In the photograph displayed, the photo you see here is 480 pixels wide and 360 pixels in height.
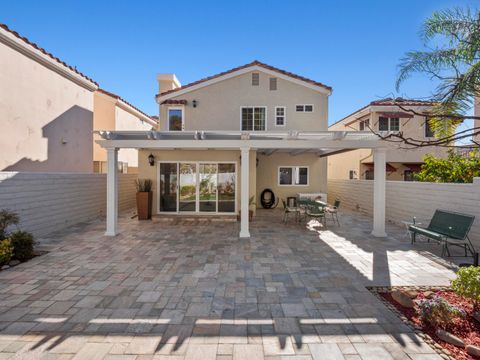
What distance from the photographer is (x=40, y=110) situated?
981 centimetres

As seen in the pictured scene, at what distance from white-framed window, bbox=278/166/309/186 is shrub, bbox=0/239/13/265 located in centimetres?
1268

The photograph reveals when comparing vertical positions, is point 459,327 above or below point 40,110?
below

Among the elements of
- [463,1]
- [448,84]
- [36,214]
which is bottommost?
[36,214]

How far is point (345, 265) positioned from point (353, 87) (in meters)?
9.23

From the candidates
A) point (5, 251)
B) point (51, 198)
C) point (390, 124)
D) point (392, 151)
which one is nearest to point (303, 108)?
point (390, 124)

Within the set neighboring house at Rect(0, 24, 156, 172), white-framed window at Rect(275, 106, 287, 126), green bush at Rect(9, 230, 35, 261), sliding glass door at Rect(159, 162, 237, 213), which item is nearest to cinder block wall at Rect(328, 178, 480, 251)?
white-framed window at Rect(275, 106, 287, 126)

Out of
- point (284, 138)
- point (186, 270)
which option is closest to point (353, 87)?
point (284, 138)

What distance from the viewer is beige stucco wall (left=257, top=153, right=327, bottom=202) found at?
15.5 meters

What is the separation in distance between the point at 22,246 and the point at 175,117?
9.69m

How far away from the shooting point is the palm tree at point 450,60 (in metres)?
3.36

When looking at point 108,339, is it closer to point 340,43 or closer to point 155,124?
point 340,43

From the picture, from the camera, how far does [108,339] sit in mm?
3373

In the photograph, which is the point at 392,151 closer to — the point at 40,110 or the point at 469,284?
the point at 469,284

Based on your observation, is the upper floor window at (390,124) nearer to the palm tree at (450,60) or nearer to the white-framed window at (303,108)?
the white-framed window at (303,108)
